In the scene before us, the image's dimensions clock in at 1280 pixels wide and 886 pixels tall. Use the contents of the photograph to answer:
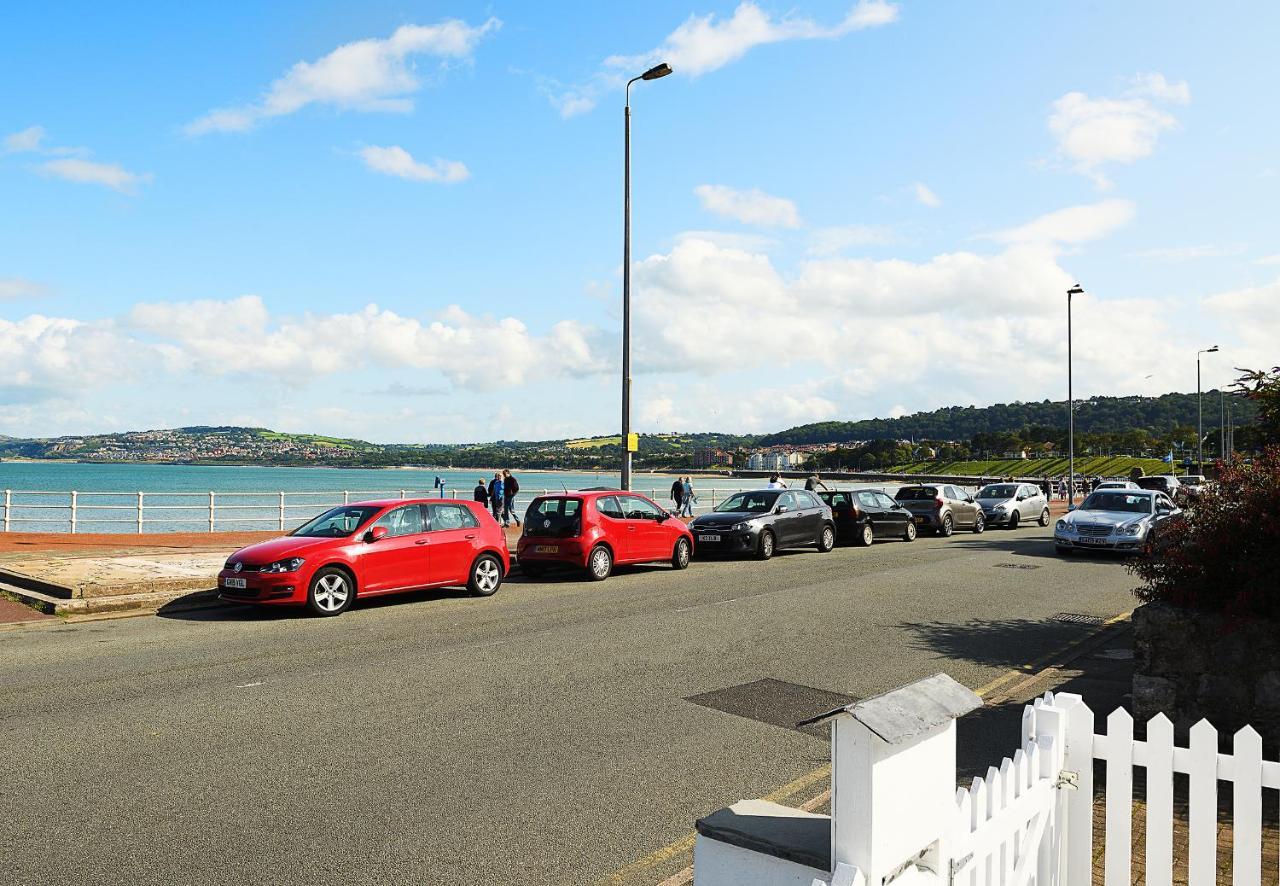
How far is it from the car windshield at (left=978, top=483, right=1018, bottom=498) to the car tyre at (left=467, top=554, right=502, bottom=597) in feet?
77.1

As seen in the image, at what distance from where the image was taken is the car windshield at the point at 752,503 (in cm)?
2105

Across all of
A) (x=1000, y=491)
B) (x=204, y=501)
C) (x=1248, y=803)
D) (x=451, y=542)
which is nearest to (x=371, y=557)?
(x=451, y=542)

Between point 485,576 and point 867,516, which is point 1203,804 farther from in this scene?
point 867,516

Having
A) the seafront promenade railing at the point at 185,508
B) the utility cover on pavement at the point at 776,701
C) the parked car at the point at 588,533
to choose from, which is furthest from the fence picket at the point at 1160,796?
the seafront promenade railing at the point at 185,508

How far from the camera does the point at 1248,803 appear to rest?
3.12 metres

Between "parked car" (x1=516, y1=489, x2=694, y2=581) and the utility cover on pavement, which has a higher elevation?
"parked car" (x1=516, y1=489, x2=694, y2=581)

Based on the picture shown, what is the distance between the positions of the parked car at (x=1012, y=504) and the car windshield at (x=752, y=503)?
11808 millimetres

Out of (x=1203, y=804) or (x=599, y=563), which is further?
(x=599, y=563)

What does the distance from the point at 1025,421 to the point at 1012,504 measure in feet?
419

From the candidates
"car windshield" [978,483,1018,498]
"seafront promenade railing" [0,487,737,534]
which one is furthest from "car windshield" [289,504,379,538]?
"car windshield" [978,483,1018,498]

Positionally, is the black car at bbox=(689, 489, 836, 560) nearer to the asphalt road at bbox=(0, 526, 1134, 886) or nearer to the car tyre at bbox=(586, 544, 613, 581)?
the car tyre at bbox=(586, 544, 613, 581)

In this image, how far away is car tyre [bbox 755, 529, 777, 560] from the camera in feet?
65.9

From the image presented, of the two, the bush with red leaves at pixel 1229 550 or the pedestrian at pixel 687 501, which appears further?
the pedestrian at pixel 687 501

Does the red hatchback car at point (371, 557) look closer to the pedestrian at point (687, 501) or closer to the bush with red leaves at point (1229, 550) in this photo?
the bush with red leaves at point (1229, 550)
